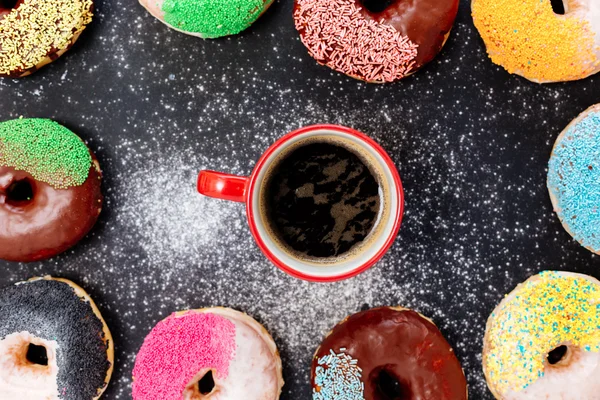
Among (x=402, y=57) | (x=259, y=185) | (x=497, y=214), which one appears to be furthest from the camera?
(x=497, y=214)

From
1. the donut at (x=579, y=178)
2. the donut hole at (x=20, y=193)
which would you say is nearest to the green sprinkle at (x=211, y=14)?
the donut hole at (x=20, y=193)

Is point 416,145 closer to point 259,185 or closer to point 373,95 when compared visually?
point 373,95

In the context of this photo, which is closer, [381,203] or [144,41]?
[381,203]

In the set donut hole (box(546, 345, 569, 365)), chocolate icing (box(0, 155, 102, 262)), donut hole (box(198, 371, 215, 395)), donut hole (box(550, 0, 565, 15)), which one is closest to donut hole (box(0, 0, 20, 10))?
chocolate icing (box(0, 155, 102, 262))

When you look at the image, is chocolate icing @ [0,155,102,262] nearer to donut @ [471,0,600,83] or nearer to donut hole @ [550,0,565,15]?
donut @ [471,0,600,83]

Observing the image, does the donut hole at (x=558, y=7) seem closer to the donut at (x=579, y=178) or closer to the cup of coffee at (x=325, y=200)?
the donut at (x=579, y=178)

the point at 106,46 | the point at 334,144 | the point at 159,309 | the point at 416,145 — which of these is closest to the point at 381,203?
the point at 334,144
